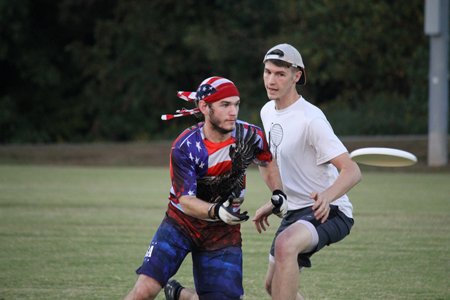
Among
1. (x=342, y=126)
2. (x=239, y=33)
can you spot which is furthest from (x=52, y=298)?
(x=239, y=33)

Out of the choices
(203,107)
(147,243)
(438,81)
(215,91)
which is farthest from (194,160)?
(438,81)

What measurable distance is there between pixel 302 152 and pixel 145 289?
59.6 inches

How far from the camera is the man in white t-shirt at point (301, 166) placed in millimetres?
4086

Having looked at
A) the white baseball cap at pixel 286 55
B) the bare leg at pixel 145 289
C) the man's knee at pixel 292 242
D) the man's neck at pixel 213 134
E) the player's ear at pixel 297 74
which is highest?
the white baseball cap at pixel 286 55

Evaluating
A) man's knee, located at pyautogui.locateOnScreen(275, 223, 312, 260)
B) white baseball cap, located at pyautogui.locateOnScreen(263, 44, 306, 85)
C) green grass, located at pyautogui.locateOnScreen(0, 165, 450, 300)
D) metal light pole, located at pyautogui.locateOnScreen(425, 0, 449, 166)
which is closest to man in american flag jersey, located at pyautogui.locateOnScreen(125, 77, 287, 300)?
man's knee, located at pyautogui.locateOnScreen(275, 223, 312, 260)

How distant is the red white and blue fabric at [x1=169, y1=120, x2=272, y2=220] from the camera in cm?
409

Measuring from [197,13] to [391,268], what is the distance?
2648 cm

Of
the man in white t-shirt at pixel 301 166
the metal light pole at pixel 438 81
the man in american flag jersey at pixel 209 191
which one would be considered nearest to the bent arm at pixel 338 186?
the man in white t-shirt at pixel 301 166

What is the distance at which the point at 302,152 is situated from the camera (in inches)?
175

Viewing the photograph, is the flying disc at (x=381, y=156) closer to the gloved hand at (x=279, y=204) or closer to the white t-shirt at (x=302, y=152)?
the white t-shirt at (x=302, y=152)

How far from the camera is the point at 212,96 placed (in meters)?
4.16

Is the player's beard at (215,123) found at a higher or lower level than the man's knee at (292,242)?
higher

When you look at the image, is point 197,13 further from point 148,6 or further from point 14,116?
point 14,116

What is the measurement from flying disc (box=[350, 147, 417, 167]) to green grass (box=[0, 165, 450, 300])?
1.39m
